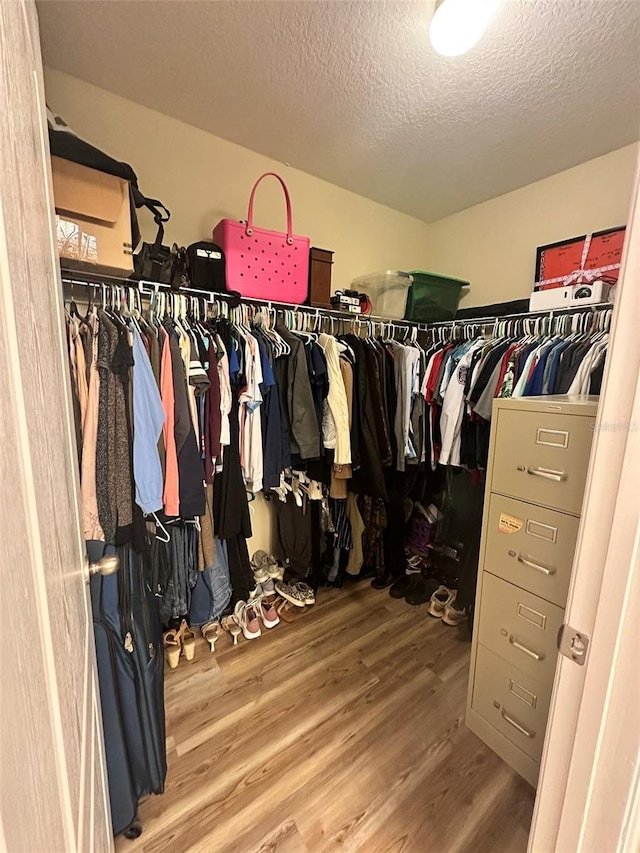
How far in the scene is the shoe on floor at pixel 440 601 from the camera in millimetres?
2088

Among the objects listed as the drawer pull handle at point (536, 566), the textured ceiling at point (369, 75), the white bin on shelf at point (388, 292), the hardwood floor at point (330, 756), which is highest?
the textured ceiling at point (369, 75)

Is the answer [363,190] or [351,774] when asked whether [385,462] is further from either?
[363,190]

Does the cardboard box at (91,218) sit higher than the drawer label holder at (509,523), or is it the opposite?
the cardboard box at (91,218)

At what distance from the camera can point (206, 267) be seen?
64.7 inches

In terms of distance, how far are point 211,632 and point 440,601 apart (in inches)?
51.0

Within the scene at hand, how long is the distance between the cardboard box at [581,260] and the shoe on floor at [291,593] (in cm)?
223

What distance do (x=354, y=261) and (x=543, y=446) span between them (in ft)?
5.94

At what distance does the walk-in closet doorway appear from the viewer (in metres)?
0.28

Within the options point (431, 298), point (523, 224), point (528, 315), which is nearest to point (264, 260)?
point (431, 298)

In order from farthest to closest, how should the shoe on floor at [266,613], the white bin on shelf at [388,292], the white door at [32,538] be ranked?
the white bin on shelf at [388,292], the shoe on floor at [266,613], the white door at [32,538]

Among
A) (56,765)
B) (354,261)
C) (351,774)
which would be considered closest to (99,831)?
(56,765)

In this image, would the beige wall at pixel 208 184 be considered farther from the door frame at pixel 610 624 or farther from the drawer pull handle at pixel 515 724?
the drawer pull handle at pixel 515 724

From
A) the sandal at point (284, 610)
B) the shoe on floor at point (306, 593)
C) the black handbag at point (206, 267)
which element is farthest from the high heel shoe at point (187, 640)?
the black handbag at point (206, 267)

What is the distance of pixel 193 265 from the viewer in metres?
1.63
